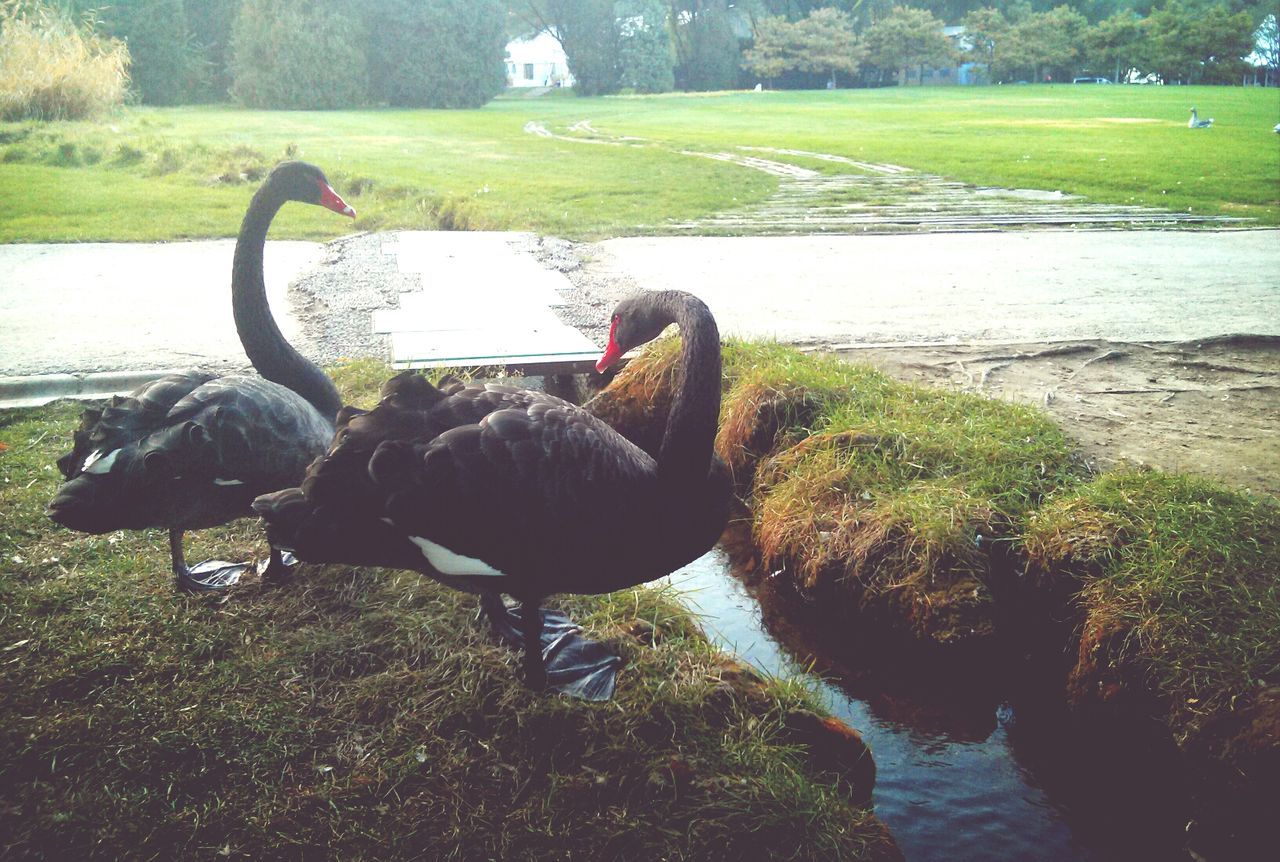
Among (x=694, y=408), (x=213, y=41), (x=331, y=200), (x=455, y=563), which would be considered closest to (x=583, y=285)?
(x=331, y=200)

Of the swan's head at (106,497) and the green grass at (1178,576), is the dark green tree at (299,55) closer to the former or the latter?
the swan's head at (106,497)

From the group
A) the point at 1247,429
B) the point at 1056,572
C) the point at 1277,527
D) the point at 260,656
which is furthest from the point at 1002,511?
the point at 260,656

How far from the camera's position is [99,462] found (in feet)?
8.03

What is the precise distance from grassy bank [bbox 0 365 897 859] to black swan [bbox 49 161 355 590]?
299mm

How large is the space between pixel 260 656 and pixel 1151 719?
2.25 metres

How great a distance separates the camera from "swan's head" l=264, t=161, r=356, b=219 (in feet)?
10.4

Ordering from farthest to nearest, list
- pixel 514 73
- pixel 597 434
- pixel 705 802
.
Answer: pixel 514 73
pixel 597 434
pixel 705 802

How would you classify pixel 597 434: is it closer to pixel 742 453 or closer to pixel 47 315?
pixel 742 453

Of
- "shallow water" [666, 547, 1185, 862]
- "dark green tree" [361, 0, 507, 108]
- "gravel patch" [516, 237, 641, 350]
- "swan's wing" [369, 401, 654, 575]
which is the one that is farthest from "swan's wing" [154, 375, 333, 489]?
"dark green tree" [361, 0, 507, 108]

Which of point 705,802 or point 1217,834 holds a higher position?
point 705,802

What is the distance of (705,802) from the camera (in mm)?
2051

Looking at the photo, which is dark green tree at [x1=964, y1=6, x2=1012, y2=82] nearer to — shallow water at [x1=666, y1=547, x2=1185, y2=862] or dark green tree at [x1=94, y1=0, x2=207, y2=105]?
dark green tree at [x1=94, y1=0, x2=207, y2=105]

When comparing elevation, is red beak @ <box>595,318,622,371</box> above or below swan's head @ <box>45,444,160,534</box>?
above

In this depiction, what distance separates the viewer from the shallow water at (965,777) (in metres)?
2.21
